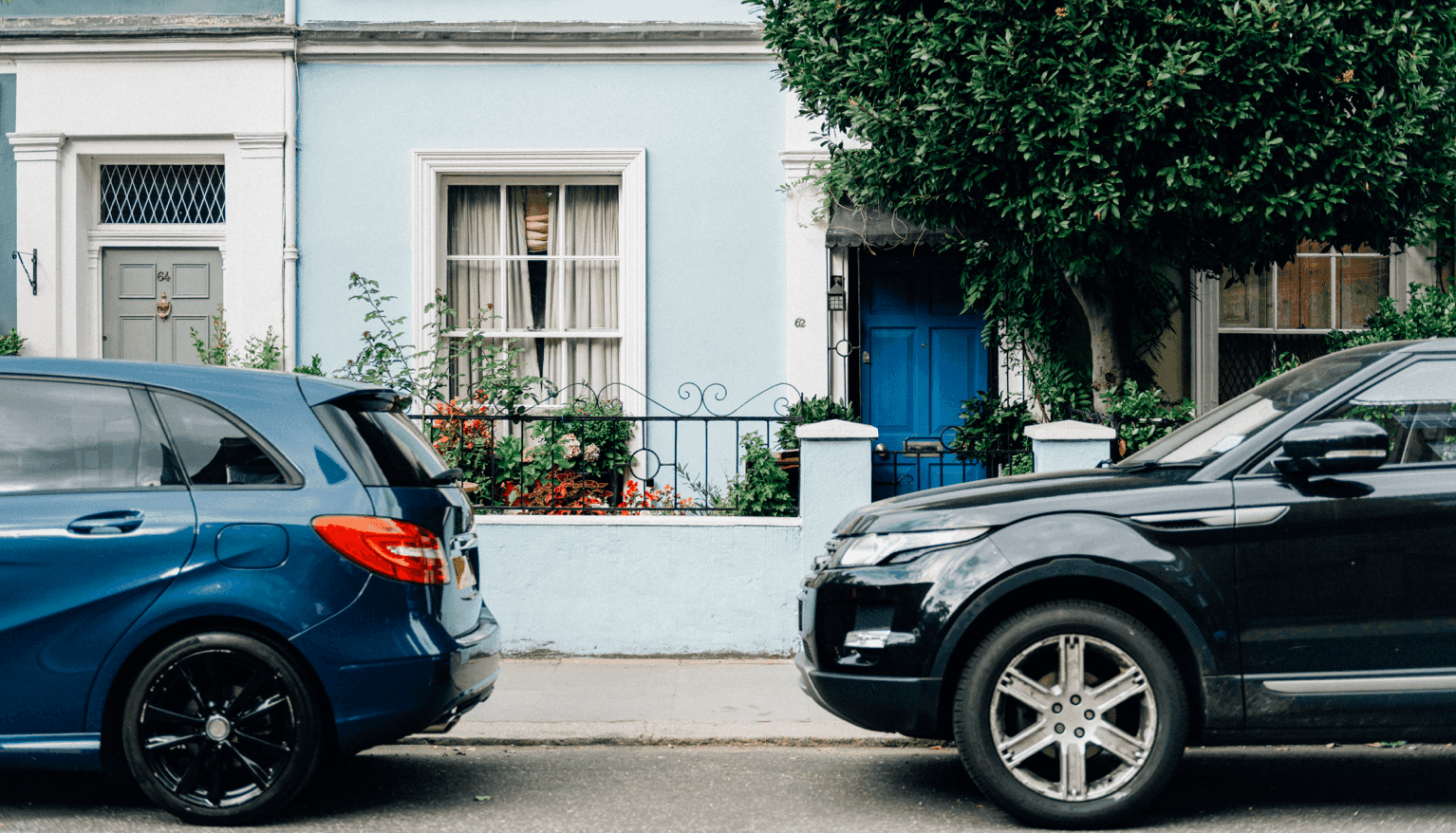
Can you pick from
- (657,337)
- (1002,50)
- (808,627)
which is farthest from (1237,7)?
(657,337)

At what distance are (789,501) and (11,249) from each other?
6.75 m

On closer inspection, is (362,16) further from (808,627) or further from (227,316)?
(808,627)

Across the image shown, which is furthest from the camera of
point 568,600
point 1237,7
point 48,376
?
point 568,600

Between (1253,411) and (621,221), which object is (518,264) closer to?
(621,221)

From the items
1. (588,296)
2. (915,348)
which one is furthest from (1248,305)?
(588,296)

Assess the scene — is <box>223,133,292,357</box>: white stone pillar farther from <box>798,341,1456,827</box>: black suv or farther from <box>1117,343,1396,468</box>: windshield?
<box>1117,343,1396,468</box>: windshield

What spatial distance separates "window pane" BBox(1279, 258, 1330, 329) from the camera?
9.86m

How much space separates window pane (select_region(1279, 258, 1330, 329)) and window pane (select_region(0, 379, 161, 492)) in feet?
28.6

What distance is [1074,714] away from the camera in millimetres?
4180

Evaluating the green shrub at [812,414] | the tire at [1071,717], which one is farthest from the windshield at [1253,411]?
the green shrub at [812,414]

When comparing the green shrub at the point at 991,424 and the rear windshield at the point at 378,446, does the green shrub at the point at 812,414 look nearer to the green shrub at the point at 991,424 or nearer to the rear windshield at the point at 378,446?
the green shrub at the point at 991,424

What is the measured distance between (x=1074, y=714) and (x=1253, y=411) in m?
1.44

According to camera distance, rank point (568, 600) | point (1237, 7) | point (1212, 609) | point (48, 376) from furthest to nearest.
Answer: point (568, 600)
point (1237, 7)
point (48, 376)
point (1212, 609)

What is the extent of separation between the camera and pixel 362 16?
9547mm
